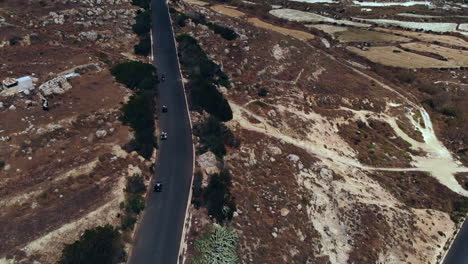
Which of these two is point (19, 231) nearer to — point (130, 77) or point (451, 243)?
point (130, 77)

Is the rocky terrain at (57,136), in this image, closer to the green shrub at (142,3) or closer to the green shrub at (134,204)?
the green shrub at (134,204)

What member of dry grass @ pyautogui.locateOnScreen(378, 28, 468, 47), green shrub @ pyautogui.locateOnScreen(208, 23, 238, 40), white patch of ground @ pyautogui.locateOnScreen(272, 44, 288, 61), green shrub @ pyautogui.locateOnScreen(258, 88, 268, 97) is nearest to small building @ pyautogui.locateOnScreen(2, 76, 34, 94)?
green shrub @ pyautogui.locateOnScreen(258, 88, 268, 97)

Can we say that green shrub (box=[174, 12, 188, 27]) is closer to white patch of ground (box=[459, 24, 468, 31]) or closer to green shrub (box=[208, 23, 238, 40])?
green shrub (box=[208, 23, 238, 40])

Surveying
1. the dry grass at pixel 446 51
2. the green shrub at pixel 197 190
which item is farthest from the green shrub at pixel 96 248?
the dry grass at pixel 446 51

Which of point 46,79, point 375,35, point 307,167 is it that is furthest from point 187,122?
point 375,35

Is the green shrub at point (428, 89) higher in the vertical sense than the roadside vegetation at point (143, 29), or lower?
lower

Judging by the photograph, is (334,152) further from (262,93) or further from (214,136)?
(214,136)
